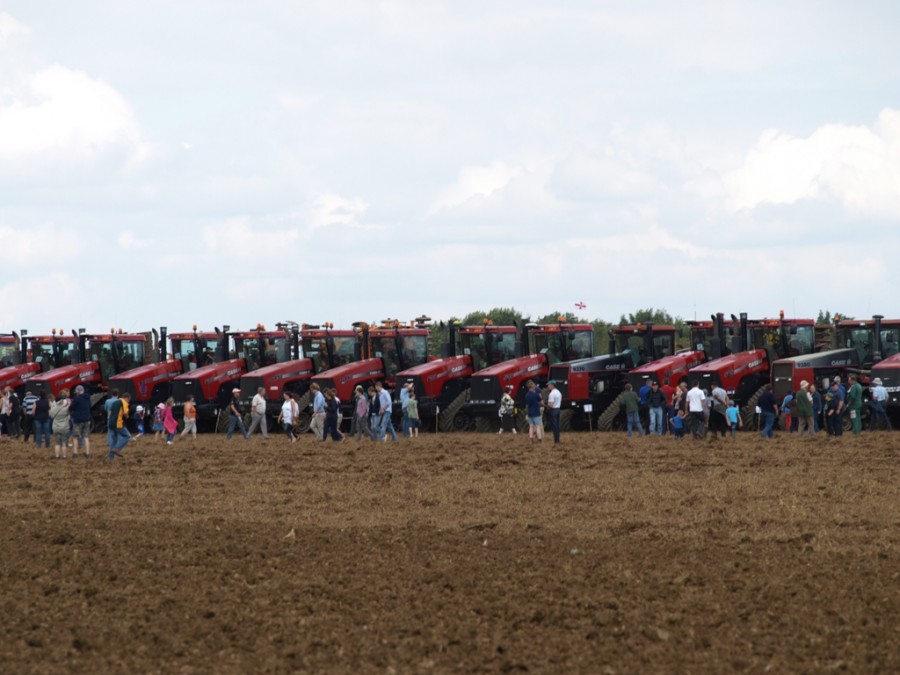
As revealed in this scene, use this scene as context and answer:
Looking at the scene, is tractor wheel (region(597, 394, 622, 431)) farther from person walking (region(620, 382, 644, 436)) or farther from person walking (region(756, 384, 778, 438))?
person walking (region(756, 384, 778, 438))

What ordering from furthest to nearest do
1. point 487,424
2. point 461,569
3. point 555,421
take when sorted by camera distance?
point 487,424 → point 555,421 → point 461,569

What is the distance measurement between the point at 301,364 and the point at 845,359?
15540mm

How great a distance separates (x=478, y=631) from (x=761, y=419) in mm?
28339

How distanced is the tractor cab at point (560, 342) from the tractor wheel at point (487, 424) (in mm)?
2326

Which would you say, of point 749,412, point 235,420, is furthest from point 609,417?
point 235,420

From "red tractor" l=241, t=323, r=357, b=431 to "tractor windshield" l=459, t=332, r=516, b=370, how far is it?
134 inches

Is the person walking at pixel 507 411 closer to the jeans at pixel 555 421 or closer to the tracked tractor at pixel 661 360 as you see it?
Answer: the tracked tractor at pixel 661 360

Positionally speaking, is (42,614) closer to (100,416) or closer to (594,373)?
(594,373)

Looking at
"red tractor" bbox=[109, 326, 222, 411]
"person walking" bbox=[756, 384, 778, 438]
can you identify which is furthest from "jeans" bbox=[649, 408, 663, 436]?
"red tractor" bbox=[109, 326, 222, 411]

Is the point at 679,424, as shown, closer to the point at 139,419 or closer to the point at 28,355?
the point at 139,419

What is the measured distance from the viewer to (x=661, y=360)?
41.3 m

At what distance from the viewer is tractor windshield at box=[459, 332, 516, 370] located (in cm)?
4356

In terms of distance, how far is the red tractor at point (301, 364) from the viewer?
43500 millimetres

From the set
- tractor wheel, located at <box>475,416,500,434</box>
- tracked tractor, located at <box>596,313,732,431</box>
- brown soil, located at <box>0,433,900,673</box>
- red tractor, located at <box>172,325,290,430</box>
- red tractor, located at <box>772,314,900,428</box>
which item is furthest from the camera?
red tractor, located at <box>172,325,290,430</box>
